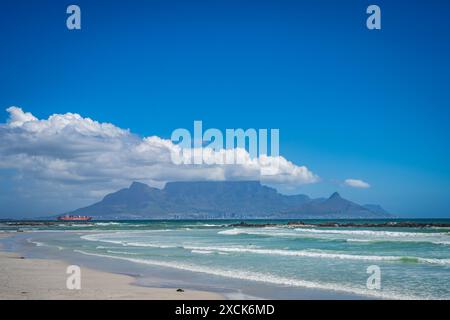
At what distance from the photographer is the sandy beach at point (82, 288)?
12703 mm

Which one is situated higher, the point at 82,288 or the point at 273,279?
the point at 82,288

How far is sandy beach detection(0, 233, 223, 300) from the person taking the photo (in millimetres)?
12703

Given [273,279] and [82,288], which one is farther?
[273,279]

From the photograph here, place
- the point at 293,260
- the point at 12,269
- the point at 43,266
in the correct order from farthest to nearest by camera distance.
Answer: the point at 293,260, the point at 43,266, the point at 12,269

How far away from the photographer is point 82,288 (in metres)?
14.1

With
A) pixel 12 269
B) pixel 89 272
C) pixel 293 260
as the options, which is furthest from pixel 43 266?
pixel 293 260

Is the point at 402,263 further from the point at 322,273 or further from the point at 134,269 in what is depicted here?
the point at 134,269

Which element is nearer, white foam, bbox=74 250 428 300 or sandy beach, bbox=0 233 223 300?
sandy beach, bbox=0 233 223 300

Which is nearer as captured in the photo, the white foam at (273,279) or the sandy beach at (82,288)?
the sandy beach at (82,288)

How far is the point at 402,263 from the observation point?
70.0 feet

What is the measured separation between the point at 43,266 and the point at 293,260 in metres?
12.0
